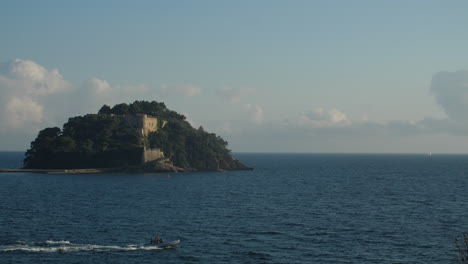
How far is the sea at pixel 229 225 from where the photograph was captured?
46875 mm

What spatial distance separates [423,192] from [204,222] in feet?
196

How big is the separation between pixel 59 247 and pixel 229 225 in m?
21.2

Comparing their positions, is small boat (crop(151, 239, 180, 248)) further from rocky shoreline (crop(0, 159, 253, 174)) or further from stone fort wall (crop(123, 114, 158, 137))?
stone fort wall (crop(123, 114, 158, 137))

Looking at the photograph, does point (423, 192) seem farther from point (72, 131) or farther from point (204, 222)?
point (72, 131)

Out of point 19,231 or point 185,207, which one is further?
point 185,207

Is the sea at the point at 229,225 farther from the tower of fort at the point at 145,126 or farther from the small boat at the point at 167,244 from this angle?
the tower of fort at the point at 145,126

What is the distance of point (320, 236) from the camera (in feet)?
182

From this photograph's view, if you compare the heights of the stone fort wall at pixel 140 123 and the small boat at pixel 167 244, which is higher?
the stone fort wall at pixel 140 123

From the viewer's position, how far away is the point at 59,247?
159ft

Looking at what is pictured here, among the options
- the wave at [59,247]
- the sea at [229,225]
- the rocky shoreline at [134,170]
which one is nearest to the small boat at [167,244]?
the wave at [59,247]

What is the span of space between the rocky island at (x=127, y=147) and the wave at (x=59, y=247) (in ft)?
330

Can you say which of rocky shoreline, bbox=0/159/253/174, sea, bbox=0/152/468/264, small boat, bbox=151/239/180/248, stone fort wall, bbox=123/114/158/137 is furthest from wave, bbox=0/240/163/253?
stone fort wall, bbox=123/114/158/137

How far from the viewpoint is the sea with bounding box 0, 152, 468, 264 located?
46875 millimetres

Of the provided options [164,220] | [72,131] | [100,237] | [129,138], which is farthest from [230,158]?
[100,237]
